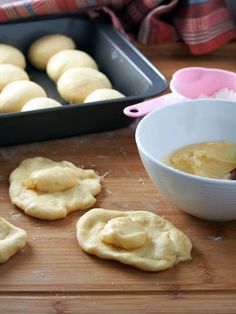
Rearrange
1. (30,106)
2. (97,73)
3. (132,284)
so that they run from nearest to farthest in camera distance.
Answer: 1. (132,284)
2. (30,106)
3. (97,73)

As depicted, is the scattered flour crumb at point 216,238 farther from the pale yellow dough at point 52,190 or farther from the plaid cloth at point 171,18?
the plaid cloth at point 171,18

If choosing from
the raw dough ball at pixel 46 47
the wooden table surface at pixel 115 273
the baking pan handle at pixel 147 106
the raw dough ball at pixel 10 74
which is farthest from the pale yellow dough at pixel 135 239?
the raw dough ball at pixel 46 47

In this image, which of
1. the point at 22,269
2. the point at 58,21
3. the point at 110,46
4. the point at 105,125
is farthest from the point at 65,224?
the point at 58,21

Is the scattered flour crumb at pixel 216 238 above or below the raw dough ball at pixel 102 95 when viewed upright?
below

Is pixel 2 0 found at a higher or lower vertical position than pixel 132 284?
higher

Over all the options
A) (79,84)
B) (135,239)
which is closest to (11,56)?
(79,84)

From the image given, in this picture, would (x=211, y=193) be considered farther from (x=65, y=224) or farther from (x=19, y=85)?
(x=19, y=85)

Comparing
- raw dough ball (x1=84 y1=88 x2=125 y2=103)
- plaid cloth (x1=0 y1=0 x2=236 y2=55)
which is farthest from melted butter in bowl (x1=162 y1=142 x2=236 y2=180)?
plaid cloth (x1=0 y1=0 x2=236 y2=55)
